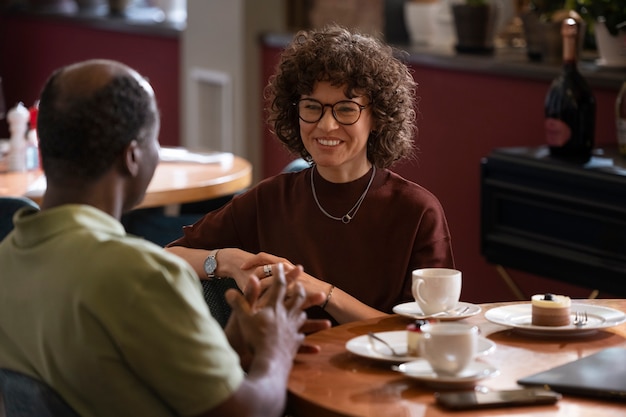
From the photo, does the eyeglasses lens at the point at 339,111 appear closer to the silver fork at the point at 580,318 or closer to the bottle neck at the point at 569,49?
the silver fork at the point at 580,318

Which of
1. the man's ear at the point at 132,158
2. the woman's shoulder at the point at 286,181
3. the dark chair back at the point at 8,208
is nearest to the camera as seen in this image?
the man's ear at the point at 132,158

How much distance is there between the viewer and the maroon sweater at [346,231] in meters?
2.28

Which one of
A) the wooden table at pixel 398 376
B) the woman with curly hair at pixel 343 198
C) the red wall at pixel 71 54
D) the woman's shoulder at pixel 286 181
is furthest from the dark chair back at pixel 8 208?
the red wall at pixel 71 54

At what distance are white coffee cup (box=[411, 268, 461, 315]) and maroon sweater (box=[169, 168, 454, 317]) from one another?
31 cm

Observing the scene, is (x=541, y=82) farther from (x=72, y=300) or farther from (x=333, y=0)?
(x=72, y=300)

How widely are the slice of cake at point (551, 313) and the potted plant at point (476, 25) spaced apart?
2.56 meters

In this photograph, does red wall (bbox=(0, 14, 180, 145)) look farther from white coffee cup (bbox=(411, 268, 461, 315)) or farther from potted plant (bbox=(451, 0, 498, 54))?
white coffee cup (bbox=(411, 268, 461, 315))

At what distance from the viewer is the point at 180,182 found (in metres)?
3.62

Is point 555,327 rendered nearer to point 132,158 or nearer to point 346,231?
point 346,231

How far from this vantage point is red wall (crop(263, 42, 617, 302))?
4.03 meters

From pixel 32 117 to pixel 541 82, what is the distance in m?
1.72

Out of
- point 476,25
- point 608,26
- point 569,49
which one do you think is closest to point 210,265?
point 569,49

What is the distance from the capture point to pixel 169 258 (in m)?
1.49

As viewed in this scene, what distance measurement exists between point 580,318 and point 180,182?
74.5 inches
